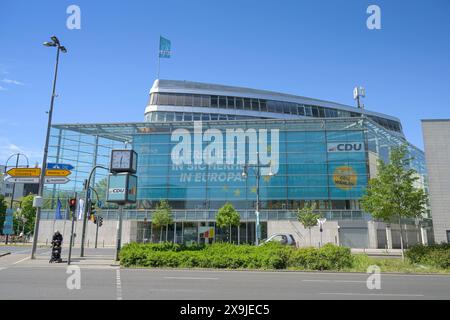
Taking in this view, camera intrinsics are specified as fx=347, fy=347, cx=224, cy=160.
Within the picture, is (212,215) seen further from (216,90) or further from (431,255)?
(431,255)

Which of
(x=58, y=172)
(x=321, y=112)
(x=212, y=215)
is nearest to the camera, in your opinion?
(x=58, y=172)

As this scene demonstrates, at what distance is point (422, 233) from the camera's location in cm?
4806

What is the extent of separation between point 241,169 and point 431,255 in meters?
29.0

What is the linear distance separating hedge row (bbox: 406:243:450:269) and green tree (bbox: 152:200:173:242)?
27.8 m

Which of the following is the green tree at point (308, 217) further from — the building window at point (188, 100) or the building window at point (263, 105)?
the building window at point (188, 100)

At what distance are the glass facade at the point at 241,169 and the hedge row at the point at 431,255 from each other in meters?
23.4

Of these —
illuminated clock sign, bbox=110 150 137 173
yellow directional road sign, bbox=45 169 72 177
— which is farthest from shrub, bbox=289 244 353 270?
yellow directional road sign, bbox=45 169 72 177

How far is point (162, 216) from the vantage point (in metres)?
40.4

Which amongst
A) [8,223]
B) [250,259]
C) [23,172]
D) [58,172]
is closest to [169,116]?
[8,223]

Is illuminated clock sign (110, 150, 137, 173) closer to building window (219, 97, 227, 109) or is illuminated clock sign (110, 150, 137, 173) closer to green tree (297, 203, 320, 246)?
green tree (297, 203, 320, 246)

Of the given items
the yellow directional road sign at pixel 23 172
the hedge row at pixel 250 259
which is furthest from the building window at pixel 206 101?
the hedge row at pixel 250 259

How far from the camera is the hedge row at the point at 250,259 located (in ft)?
54.5

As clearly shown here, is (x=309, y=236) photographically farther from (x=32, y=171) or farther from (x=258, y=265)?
(x=32, y=171)
